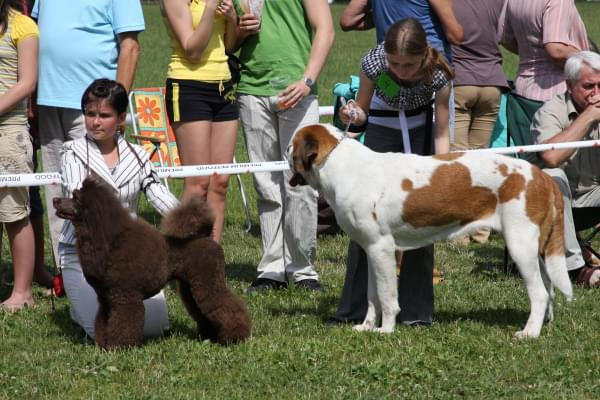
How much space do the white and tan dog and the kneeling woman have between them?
2.90ft

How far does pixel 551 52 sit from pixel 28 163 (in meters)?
3.93

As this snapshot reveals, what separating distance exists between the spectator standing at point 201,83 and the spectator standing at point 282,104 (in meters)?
0.15

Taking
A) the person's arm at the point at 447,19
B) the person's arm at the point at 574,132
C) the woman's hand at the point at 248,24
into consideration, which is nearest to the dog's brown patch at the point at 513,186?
the person's arm at the point at 574,132

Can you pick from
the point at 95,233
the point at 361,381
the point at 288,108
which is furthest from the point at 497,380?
the point at 288,108

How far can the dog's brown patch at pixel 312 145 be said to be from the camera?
583 cm

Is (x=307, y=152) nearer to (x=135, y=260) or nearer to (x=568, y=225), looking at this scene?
(x=135, y=260)

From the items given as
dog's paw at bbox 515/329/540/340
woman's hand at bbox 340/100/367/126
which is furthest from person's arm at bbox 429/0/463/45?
dog's paw at bbox 515/329/540/340

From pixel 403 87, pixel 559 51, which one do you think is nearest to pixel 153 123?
pixel 559 51

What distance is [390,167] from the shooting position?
5895mm

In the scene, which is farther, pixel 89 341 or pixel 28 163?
pixel 28 163

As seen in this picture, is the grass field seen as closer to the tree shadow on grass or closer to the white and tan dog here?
the tree shadow on grass

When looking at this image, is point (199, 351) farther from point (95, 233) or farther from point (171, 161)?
point (171, 161)

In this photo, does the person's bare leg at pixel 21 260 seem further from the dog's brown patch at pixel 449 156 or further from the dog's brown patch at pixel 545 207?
the dog's brown patch at pixel 545 207

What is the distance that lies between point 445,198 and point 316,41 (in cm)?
191
